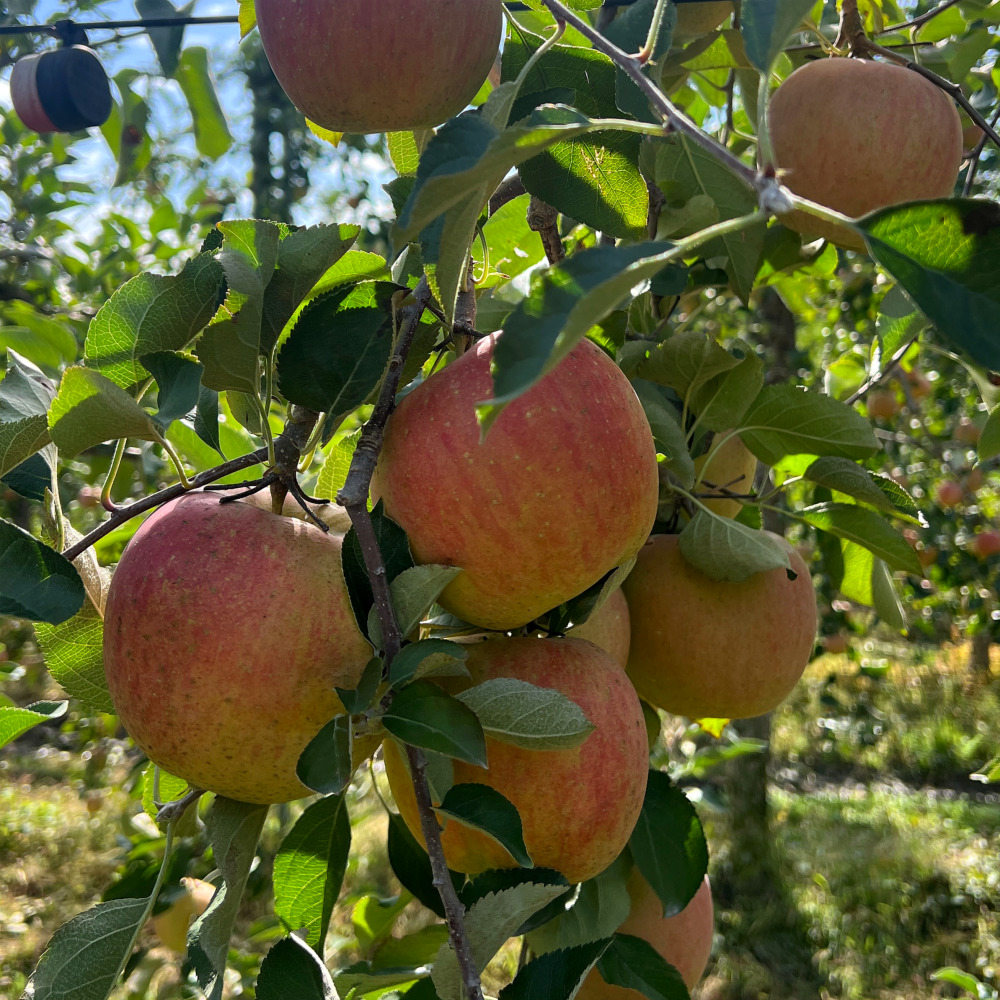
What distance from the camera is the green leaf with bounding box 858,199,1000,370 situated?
36cm

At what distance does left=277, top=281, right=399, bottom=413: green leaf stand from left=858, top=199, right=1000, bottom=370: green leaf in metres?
0.29

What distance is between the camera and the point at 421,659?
48 centimetres

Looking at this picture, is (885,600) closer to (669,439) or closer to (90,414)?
(669,439)

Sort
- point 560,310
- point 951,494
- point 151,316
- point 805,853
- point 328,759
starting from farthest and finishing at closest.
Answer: point 805,853
point 951,494
point 151,316
point 328,759
point 560,310

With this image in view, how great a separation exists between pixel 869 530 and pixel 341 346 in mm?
557

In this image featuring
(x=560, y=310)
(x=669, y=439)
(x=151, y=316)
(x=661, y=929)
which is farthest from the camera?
(x=661, y=929)

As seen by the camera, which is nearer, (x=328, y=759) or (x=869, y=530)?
(x=328, y=759)

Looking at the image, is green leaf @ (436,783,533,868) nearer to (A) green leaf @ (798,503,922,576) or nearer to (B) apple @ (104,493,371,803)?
(B) apple @ (104,493,371,803)

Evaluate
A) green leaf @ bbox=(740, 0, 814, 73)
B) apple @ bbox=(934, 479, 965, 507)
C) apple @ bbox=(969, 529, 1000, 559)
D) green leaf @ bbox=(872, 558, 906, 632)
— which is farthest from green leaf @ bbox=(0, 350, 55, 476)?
apple @ bbox=(934, 479, 965, 507)

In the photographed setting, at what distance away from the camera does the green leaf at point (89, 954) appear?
562mm

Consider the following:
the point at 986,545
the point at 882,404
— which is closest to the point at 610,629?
the point at 882,404

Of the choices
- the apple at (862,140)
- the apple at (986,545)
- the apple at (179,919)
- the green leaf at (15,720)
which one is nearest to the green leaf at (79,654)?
the green leaf at (15,720)

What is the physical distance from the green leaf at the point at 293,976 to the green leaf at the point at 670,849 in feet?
1.09

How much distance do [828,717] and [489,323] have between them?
3751 mm
